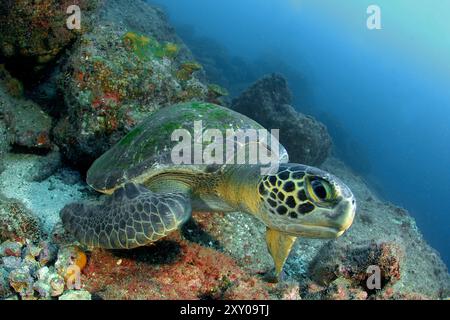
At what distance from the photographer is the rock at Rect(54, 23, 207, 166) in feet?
13.1

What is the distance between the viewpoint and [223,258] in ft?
8.61

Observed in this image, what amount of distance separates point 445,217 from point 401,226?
99.8ft

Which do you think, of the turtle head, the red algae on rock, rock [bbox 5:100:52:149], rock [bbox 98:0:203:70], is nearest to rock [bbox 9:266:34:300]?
→ the red algae on rock

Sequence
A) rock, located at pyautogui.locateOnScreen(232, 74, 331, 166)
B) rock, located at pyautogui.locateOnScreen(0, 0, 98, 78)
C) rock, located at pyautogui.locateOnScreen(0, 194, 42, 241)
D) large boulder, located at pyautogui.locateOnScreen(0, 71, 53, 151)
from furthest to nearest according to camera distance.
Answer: rock, located at pyautogui.locateOnScreen(232, 74, 331, 166) → rock, located at pyautogui.locateOnScreen(0, 0, 98, 78) → large boulder, located at pyautogui.locateOnScreen(0, 71, 53, 151) → rock, located at pyautogui.locateOnScreen(0, 194, 42, 241)

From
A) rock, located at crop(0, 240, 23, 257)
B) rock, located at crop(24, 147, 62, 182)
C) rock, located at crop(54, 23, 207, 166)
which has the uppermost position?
rock, located at crop(54, 23, 207, 166)

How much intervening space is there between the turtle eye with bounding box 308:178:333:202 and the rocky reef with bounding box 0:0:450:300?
660 mm

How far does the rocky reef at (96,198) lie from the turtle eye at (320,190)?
66 centimetres

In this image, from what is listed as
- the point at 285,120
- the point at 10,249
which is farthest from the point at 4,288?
the point at 285,120

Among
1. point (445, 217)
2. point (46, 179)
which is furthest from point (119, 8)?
point (445, 217)

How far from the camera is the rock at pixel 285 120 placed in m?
8.88

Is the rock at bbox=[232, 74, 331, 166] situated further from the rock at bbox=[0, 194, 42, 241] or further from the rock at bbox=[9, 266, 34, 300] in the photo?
the rock at bbox=[9, 266, 34, 300]

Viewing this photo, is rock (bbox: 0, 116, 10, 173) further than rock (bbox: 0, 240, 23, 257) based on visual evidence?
Yes

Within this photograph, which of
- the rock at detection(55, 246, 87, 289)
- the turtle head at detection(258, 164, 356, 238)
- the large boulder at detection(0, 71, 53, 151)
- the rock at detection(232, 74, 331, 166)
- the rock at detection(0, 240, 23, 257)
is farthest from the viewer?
the rock at detection(232, 74, 331, 166)

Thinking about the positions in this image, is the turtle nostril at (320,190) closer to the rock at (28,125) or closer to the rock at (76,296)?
the rock at (76,296)
